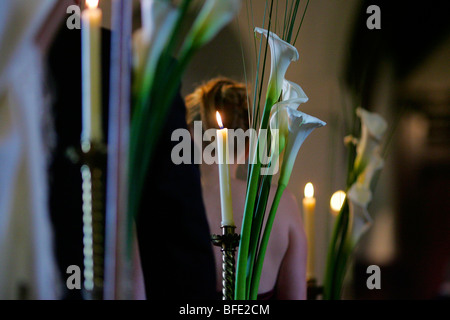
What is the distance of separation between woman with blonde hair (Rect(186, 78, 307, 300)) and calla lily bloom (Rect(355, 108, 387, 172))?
99 millimetres

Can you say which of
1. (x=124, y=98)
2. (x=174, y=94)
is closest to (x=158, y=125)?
(x=174, y=94)

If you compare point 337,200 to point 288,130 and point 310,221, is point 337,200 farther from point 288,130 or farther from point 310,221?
point 288,130

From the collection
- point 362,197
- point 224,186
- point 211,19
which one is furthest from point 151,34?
point 362,197

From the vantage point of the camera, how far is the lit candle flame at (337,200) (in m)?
0.57

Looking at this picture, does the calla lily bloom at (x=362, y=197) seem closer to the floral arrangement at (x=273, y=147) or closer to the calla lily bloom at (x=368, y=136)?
the calla lily bloom at (x=368, y=136)

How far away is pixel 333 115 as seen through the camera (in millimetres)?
579

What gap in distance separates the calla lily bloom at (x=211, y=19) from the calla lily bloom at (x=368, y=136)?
185 mm

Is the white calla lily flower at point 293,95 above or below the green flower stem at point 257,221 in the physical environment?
above

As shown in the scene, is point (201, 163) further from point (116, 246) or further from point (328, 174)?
point (116, 246)

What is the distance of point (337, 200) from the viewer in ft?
1.88

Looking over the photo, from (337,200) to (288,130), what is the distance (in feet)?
0.49

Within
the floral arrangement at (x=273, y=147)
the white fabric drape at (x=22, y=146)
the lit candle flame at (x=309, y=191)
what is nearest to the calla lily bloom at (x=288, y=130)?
the floral arrangement at (x=273, y=147)

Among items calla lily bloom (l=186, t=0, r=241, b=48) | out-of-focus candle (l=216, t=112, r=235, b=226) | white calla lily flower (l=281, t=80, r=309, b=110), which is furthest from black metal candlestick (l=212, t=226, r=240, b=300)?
calla lily bloom (l=186, t=0, r=241, b=48)

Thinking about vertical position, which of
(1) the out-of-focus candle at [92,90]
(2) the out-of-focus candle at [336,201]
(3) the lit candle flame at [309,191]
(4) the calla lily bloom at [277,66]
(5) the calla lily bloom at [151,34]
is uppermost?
(5) the calla lily bloom at [151,34]
